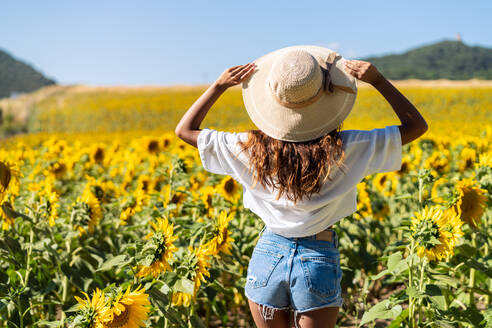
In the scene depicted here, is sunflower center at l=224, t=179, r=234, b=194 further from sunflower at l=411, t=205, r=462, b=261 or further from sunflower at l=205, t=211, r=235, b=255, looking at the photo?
sunflower at l=411, t=205, r=462, b=261

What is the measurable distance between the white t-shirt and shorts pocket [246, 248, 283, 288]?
0.10m

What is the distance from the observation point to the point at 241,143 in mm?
1825

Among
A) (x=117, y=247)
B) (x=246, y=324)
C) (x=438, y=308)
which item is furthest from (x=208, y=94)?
(x=246, y=324)

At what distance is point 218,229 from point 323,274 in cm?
67

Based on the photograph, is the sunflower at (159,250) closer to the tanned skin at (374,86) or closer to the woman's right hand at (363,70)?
the tanned skin at (374,86)

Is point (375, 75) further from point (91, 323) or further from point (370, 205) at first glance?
point (370, 205)

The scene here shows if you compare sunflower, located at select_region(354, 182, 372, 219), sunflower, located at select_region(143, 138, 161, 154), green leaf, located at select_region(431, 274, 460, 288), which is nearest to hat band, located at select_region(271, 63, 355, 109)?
green leaf, located at select_region(431, 274, 460, 288)

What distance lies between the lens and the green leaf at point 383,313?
2.18 metres

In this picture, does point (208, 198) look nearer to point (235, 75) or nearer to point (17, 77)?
point (235, 75)

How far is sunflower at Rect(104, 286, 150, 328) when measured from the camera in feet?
5.68

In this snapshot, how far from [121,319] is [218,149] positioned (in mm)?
771

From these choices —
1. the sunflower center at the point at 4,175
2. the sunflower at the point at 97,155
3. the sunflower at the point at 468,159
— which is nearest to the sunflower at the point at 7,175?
the sunflower center at the point at 4,175

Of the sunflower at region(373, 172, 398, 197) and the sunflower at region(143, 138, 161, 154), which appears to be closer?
the sunflower at region(373, 172, 398, 197)

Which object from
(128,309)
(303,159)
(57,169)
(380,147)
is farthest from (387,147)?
(57,169)
